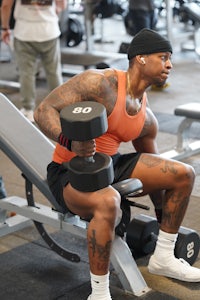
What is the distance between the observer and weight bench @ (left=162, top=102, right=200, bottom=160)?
377 cm

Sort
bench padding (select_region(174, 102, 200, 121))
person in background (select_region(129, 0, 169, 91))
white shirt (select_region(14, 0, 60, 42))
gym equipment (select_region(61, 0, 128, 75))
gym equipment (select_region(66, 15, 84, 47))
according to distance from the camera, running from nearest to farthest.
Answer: bench padding (select_region(174, 102, 200, 121)) < white shirt (select_region(14, 0, 60, 42)) < gym equipment (select_region(61, 0, 128, 75)) < person in background (select_region(129, 0, 169, 91)) < gym equipment (select_region(66, 15, 84, 47))

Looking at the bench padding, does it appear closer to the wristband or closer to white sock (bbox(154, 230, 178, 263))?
white sock (bbox(154, 230, 178, 263))

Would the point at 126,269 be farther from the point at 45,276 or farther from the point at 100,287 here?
the point at 45,276

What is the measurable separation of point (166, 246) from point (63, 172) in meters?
0.49

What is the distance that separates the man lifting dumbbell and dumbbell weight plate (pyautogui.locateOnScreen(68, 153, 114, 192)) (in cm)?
9

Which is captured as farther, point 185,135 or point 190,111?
point 185,135

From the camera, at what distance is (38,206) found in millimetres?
2561

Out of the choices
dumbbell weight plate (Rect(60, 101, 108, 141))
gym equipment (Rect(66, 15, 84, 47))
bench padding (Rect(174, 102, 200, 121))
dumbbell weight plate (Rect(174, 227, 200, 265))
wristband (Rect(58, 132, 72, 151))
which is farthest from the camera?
gym equipment (Rect(66, 15, 84, 47))

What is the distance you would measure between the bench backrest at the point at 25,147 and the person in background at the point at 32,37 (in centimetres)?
199

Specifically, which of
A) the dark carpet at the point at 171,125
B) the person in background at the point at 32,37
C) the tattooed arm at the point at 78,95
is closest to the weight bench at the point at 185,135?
the dark carpet at the point at 171,125

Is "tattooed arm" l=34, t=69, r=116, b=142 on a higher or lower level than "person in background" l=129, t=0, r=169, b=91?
Answer: higher

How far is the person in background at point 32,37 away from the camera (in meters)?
4.56

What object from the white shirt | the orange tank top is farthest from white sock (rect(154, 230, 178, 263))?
the white shirt

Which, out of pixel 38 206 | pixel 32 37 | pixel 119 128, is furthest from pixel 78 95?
pixel 32 37
